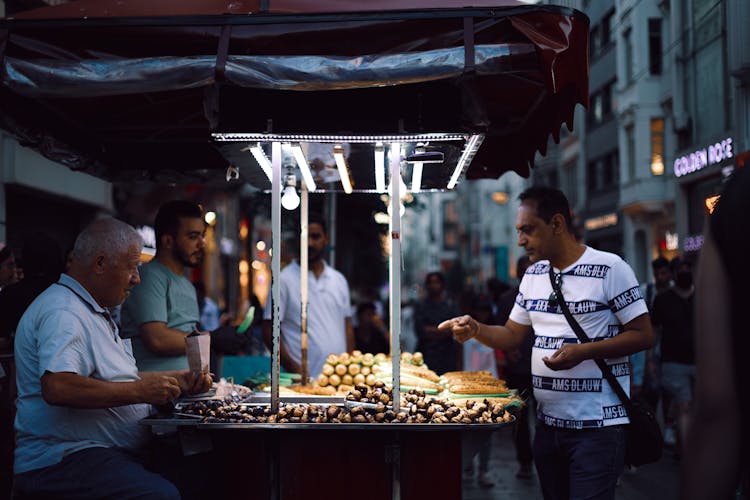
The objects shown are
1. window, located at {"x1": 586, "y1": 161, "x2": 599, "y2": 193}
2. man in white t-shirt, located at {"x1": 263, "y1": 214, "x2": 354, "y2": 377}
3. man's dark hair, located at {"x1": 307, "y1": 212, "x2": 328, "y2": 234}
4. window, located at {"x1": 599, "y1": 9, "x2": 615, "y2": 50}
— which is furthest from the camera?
window, located at {"x1": 586, "y1": 161, "x2": 599, "y2": 193}

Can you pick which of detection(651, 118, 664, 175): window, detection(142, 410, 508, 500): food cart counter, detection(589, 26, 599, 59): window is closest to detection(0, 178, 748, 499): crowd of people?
detection(142, 410, 508, 500): food cart counter

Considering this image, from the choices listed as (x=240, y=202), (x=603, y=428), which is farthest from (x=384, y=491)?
(x=240, y=202)

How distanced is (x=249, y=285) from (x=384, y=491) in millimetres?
28941

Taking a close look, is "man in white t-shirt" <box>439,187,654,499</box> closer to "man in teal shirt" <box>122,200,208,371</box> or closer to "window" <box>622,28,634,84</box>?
"man in teal shirt" <box>122,200,208,371</box>

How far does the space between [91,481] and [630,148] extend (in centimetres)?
2684

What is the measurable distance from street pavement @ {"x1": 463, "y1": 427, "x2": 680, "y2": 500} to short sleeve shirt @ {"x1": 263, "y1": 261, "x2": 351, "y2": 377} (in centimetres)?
206

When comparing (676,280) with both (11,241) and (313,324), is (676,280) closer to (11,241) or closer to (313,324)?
(313,324)

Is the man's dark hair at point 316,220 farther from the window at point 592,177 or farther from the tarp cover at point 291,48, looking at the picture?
the window at point 592,177

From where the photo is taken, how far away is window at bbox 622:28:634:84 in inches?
942

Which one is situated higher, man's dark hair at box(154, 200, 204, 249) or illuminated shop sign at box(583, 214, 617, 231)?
illuminated shop sign at box(583, 214, 617, 231)

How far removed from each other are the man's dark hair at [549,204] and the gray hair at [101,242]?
7.06 feet

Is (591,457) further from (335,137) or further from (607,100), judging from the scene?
(607,100)

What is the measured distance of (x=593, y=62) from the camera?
30.1 m

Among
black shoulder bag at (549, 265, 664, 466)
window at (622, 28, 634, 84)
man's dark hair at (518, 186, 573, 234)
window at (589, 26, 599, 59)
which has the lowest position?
black shoulder bag at (549, 265, 664, 466)
